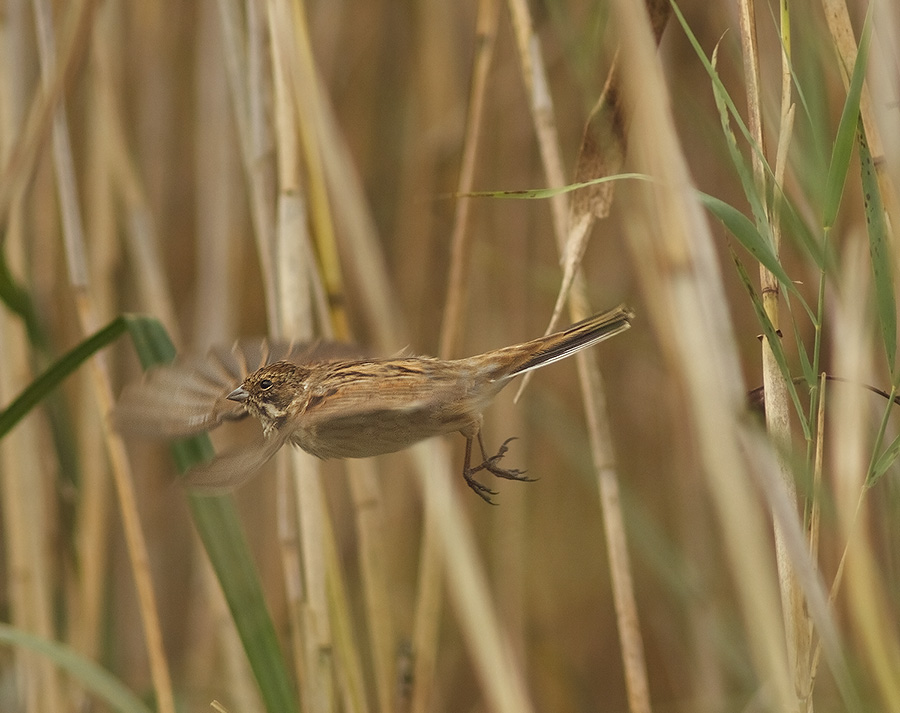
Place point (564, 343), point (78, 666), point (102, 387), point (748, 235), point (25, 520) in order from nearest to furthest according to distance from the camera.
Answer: point (748, 235) → point (564, 343) → point (78, 666) → point (102, 387) → point (25, 520)

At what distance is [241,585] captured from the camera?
100 centimetres

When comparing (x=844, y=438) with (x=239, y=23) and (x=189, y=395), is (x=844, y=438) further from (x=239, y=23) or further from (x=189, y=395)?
(x=239, y=23)

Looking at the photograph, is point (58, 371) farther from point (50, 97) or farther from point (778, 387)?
point (778, 387)

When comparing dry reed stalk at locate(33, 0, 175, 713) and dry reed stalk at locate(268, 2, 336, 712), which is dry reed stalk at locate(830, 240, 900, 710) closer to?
dry reed stalk at locate(268, 2, 336, 712)

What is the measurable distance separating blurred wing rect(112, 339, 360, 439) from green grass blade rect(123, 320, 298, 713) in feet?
0.14

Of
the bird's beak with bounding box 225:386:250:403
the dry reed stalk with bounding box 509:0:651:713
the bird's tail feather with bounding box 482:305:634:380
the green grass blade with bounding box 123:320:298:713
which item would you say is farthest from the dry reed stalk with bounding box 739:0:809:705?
the bird's beak with bounding box 225:386:250:403

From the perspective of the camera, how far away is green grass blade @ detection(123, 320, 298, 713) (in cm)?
99

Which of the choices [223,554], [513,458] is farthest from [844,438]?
[513,458]

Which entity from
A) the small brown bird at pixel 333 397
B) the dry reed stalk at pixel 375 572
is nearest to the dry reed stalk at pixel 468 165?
the small brown bird at pixel 333 397

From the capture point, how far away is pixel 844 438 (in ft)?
2.81

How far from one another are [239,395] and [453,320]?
0.99 feet

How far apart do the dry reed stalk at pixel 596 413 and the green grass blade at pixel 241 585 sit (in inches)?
15.4

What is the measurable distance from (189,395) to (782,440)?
2.15ft

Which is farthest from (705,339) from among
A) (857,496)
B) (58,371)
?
(58,371)
